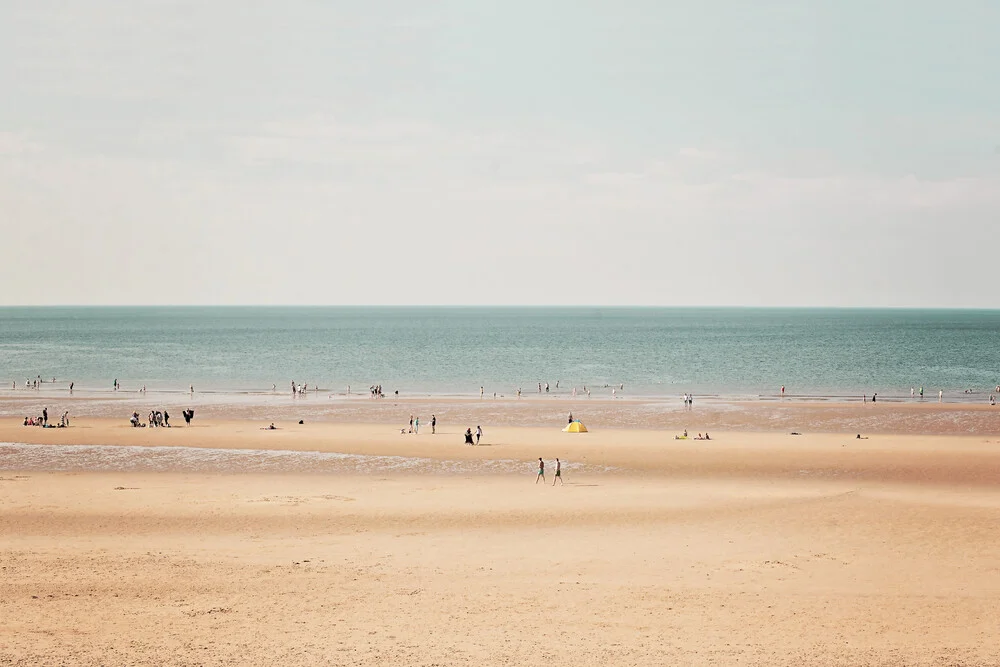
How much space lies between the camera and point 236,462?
133 ft

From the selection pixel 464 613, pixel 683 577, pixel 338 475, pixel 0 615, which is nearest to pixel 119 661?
pixel 0 615

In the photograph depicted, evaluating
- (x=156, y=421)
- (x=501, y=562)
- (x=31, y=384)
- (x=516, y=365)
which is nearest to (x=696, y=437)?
(x=501, y=562)

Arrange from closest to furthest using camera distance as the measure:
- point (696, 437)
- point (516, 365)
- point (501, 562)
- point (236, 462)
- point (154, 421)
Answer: point (501, 562) → point (236, 462) → point (696, 437) → point (154, 421) → point (516, 365)

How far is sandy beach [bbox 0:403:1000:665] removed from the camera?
1634 centimetres

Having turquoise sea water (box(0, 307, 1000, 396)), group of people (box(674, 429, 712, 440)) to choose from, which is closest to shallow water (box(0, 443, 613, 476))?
group of people (box(674, 429, 712, 440))

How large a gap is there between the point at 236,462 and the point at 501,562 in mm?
22053

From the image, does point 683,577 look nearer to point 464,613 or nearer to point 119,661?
point 464,613

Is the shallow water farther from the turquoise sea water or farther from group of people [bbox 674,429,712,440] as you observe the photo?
the turquoise sea water

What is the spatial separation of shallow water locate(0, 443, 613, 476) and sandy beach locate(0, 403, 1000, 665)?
277 millimetres

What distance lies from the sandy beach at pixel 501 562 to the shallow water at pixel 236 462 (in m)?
0.28

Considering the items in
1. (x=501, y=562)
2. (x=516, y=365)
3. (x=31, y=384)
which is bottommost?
(x=31, y=384)

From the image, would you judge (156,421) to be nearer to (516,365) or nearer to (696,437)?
(696,437)

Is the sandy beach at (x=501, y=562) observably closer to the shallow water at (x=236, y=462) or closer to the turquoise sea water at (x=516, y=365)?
the shallow water at (x=236, y=462)

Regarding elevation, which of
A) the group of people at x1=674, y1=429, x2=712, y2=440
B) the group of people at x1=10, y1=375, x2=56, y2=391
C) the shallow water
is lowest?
the group of people at x1=10, y1=375, x2=56, y2=391
